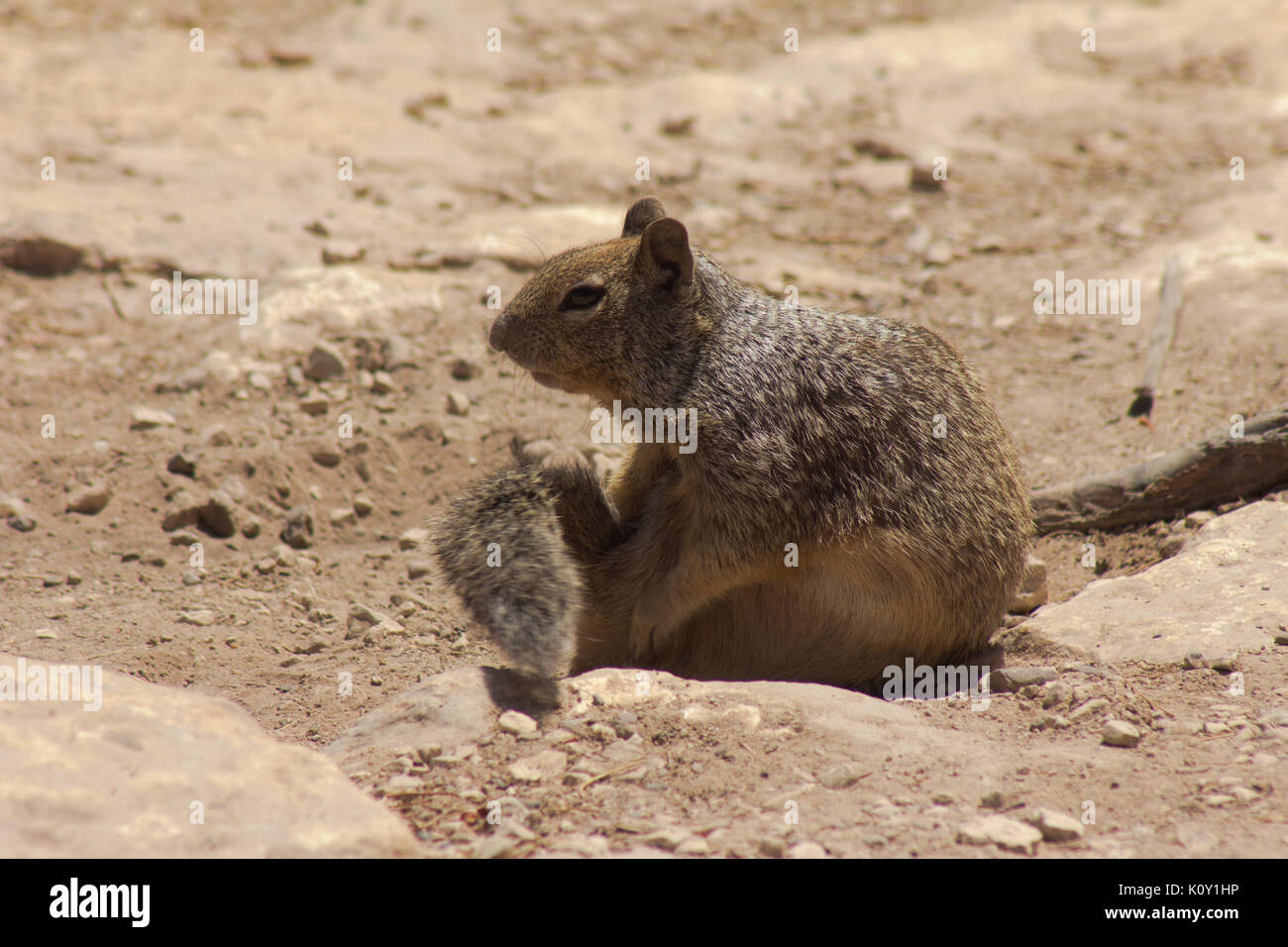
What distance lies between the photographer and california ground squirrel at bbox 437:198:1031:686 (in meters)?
5.21

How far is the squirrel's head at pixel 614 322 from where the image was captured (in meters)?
5.45

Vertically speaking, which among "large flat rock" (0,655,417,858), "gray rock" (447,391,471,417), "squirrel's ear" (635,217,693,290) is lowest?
"large flat rock" (0,655,417,858)

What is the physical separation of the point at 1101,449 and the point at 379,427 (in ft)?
14.6

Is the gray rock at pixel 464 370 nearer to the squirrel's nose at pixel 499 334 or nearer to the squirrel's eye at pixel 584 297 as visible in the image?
the squirrel's nose at pixel 499 334

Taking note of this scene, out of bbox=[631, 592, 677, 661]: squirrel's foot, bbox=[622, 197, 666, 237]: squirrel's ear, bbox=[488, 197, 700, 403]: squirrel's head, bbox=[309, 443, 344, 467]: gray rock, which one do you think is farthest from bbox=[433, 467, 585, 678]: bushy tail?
bbox=[309, 443, 344, 467]: gray rock

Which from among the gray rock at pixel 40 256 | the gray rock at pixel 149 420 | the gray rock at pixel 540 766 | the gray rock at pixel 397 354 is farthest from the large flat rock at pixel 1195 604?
the gray rock at pixel 40 256

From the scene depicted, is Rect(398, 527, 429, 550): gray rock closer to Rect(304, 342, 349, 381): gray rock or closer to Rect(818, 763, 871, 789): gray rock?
Rect(304, 342, 349, 381): gray rock

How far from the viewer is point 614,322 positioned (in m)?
5.48

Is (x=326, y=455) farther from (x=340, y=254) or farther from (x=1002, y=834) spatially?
(x=1002, y=834)

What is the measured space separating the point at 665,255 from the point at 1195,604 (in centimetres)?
288

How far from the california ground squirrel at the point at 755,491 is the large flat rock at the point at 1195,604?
0.42 meters

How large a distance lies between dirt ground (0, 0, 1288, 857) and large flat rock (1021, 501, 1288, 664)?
226mm

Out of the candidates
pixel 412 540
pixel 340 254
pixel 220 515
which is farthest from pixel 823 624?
pixel 340 254

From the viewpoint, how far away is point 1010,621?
234 inches
